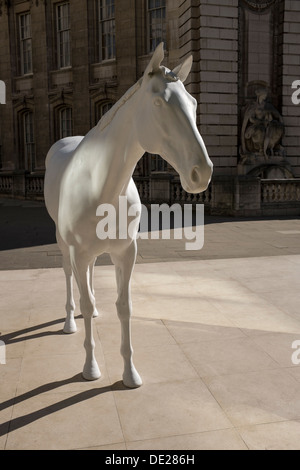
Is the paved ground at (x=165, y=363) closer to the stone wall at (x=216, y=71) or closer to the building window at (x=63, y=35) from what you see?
the stone wall at (x=216, y=71)

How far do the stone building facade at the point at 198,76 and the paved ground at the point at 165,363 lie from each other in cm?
985

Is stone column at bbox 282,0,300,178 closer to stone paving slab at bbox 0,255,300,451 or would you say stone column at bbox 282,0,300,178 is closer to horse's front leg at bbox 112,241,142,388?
stone paving slab at bbox 0,255,300,451

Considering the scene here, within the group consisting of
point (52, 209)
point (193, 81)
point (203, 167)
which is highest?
point (193, 81)

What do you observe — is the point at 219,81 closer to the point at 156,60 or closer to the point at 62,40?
the point at 62,40

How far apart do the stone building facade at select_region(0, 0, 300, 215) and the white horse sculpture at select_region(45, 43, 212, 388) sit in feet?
41.7

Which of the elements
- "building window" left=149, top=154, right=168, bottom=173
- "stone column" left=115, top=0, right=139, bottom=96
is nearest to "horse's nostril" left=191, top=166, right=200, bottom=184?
"building window" left=149, top=154, right=168, bottom=173

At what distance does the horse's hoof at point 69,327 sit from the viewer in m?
4.73

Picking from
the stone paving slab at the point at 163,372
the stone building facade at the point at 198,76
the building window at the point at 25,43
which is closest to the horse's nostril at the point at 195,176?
the stone paving slab at the point at 163,372

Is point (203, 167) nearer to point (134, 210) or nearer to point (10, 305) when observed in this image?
point (134, 210)

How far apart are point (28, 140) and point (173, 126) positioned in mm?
27759

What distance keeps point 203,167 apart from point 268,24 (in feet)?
60.4

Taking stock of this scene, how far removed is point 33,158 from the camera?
93.5 feet

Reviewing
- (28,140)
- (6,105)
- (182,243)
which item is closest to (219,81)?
(182,243)
